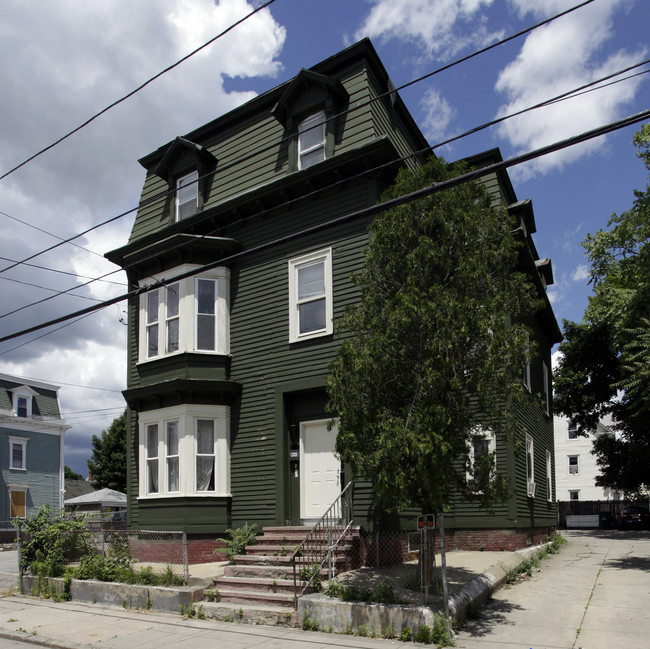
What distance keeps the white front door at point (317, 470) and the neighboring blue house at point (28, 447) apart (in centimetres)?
2927

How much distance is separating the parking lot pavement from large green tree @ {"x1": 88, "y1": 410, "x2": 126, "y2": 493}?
39145 mm

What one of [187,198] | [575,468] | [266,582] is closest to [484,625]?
[266,582]

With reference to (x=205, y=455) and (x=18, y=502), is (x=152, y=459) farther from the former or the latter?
(x=18, y=502)

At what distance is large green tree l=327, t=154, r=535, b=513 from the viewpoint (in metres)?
8.94

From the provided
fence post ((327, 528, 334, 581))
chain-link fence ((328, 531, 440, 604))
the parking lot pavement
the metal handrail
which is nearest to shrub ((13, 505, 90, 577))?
the metal handrail

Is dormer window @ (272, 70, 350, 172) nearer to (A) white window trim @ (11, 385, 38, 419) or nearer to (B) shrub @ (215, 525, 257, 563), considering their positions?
(B) shrub @ (215, 525, 257, 563)

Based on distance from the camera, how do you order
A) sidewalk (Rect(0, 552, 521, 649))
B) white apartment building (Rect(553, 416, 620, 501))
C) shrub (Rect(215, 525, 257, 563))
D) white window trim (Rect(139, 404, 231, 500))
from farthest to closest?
1. white apartment building (Rect(553, 416, 620, 501))
2. white window trim (Rect(139, 404, 231, 500))
3. shrub (Rect(215, 525, 257, 563))
4. sidewalk (Rect(0, 552, 521, 649))

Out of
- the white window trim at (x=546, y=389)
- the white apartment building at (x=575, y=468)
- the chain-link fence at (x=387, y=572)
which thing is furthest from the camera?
the white apartment building at (x=575, y=468)

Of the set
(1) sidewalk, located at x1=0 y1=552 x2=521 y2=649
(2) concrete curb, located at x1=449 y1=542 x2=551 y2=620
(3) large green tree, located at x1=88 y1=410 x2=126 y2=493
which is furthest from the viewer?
(3) large green tree, located at x1=88 y1=410 x2=126 y2=493

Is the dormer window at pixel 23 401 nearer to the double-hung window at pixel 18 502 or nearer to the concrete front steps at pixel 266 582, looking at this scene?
the double-hung window at pixel 18 502

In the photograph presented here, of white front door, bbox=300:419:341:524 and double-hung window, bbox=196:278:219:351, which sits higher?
double-hung window, bbox=196:278:219:351

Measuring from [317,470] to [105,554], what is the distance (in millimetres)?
4580

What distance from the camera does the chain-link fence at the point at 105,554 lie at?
1236 centimetres

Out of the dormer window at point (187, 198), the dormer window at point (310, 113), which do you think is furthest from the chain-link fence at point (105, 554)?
the dormer window at point (310, 113)
